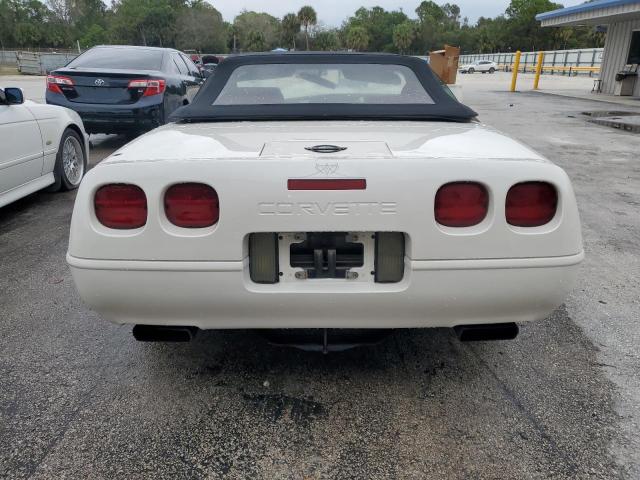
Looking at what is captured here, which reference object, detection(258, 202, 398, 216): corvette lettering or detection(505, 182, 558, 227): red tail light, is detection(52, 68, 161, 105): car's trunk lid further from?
detection(505, 182, 558, 227): red tail light

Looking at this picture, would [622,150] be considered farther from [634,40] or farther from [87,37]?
[87,37]

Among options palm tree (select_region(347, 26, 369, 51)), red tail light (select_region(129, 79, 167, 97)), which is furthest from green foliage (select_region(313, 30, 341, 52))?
red tail light (select_region(129, 79, 167, 97))

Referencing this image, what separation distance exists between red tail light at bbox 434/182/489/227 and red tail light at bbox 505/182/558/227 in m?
0.10

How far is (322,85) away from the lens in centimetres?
315

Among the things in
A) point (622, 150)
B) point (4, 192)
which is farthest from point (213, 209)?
point (622, 150)

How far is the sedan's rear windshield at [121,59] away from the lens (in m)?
8.08

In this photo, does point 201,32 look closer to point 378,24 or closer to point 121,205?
point 378,24

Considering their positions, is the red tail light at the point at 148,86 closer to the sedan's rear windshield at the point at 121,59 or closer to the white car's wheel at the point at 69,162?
the sedan's rear windshield at the point at 121,59

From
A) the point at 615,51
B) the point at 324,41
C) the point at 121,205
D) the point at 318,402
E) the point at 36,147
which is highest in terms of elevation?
the point at 615,51

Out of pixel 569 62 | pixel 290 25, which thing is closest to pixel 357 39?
pixel 290 25

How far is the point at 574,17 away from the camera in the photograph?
A: 66.9 ft

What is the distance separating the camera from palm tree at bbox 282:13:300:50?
95.6m

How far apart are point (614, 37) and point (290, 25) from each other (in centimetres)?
8325


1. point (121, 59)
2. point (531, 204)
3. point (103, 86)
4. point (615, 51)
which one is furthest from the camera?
point (615, 51)
